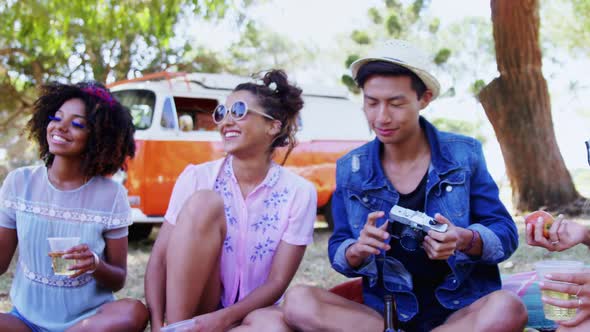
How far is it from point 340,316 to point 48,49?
7.83 m

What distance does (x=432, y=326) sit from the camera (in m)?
2.76

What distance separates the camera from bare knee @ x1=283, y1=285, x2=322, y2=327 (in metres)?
2.54

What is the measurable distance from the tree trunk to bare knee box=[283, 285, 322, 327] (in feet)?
21.5

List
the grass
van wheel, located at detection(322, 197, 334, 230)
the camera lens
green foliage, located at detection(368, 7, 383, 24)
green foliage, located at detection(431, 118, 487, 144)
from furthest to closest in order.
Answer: green foliage, located at detection(431, 118, 487, 144) < green foliage, located at detection(368, 7, 383, 24) < van wheel, located at detection(322, 197, 334, 230) < the grass < the camera lens

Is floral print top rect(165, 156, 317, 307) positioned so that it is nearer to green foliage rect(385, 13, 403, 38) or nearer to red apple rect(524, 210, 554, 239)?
red apple rect(524, 210, 554, 239)

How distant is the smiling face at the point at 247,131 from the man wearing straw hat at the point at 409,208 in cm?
52

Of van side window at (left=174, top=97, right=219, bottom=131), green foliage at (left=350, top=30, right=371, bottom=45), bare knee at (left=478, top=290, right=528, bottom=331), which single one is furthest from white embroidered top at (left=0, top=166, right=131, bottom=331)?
green foliage at (left=350, top=30, right=371, bottom=45)

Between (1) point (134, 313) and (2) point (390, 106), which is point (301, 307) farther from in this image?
(2) point (390, 106)

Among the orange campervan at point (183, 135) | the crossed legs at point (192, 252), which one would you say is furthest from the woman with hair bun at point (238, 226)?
the orange campervan at point (183, 135)

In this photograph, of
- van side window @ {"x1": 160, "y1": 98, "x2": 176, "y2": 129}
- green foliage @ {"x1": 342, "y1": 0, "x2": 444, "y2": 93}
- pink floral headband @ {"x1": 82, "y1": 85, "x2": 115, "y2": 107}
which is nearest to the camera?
pink floral headband @ {"x1": 82, "y1": 85, "x2": 115, "y2": 107}

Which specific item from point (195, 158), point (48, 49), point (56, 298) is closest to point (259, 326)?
Result: point (56, 298)

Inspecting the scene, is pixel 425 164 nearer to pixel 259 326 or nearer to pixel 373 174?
pixel 373 174

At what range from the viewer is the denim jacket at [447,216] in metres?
2.68

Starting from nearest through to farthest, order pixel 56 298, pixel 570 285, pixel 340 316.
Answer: pixel 570 285 → pixel 340 316 → pixel 56 298
